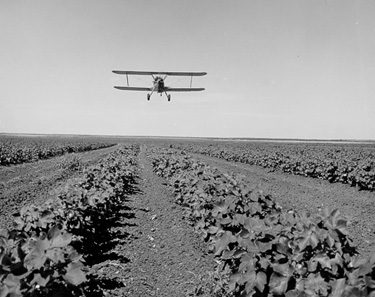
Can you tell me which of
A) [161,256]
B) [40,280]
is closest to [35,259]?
[40,280]

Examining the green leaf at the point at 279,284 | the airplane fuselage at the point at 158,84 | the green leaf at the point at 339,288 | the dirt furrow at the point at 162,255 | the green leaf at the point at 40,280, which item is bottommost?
the dirt furrow at the point at 162,255

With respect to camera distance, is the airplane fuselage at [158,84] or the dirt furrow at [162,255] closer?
the dirt furrow at [162,255]

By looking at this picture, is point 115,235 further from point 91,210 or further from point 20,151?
point 20,151

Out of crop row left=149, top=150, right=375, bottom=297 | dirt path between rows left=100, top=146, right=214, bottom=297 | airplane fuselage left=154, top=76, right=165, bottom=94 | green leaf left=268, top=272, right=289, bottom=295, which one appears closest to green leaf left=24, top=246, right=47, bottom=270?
crop row left=149, top=150, right=375, bottom=297

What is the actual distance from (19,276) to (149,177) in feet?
44.8

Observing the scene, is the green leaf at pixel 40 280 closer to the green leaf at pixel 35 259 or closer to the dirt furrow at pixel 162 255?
the green leaf at pixel 35 259

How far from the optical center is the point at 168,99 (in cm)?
2739

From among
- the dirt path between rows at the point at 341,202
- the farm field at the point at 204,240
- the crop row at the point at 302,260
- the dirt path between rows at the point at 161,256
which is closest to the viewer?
the crop row at the point at 302,260

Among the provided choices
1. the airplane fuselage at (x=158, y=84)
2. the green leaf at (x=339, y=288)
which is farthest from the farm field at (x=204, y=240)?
the airplane fuselage at (x=158, y=84)

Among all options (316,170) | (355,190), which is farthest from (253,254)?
(316,170)

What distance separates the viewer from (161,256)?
18.5ft

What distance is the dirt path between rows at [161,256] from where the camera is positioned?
449cm

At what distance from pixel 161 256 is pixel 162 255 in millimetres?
53

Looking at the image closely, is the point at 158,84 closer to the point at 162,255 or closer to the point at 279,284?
the point at 162,255
